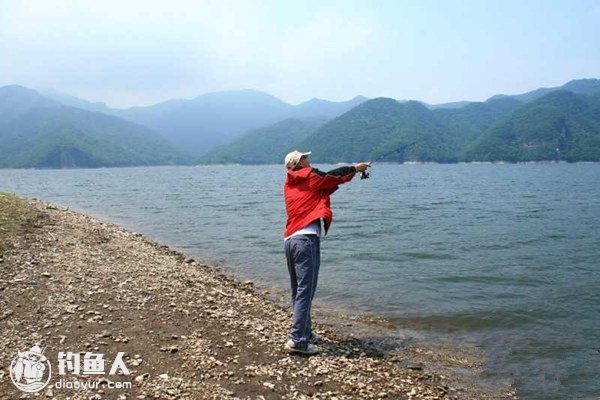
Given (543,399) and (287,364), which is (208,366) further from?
(543,399)

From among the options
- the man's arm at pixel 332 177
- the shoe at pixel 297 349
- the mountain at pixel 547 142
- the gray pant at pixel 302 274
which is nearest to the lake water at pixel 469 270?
the shoe at pixel 297 349

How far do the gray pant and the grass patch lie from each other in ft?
29.2

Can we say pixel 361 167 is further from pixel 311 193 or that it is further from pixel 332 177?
pixel 311 193

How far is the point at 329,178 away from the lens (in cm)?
784

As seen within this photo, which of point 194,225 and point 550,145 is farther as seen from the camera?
point 550,145

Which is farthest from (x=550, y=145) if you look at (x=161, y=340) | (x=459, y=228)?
(x=161, y=340)

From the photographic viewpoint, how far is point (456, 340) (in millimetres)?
10867

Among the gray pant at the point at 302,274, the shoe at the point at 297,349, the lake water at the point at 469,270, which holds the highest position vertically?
the gray pant at the point at 302,274

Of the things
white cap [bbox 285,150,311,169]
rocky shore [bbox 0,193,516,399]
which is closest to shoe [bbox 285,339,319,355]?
rocky shore [bbox 0,193,516,399]

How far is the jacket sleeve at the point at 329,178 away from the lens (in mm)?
7848

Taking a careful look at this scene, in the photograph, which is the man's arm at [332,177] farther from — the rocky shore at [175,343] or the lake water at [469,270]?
the lake water at [469,270]

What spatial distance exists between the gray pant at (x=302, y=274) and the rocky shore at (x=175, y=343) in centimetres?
46

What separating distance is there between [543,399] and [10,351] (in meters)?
8.96

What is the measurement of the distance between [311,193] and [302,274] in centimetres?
141
